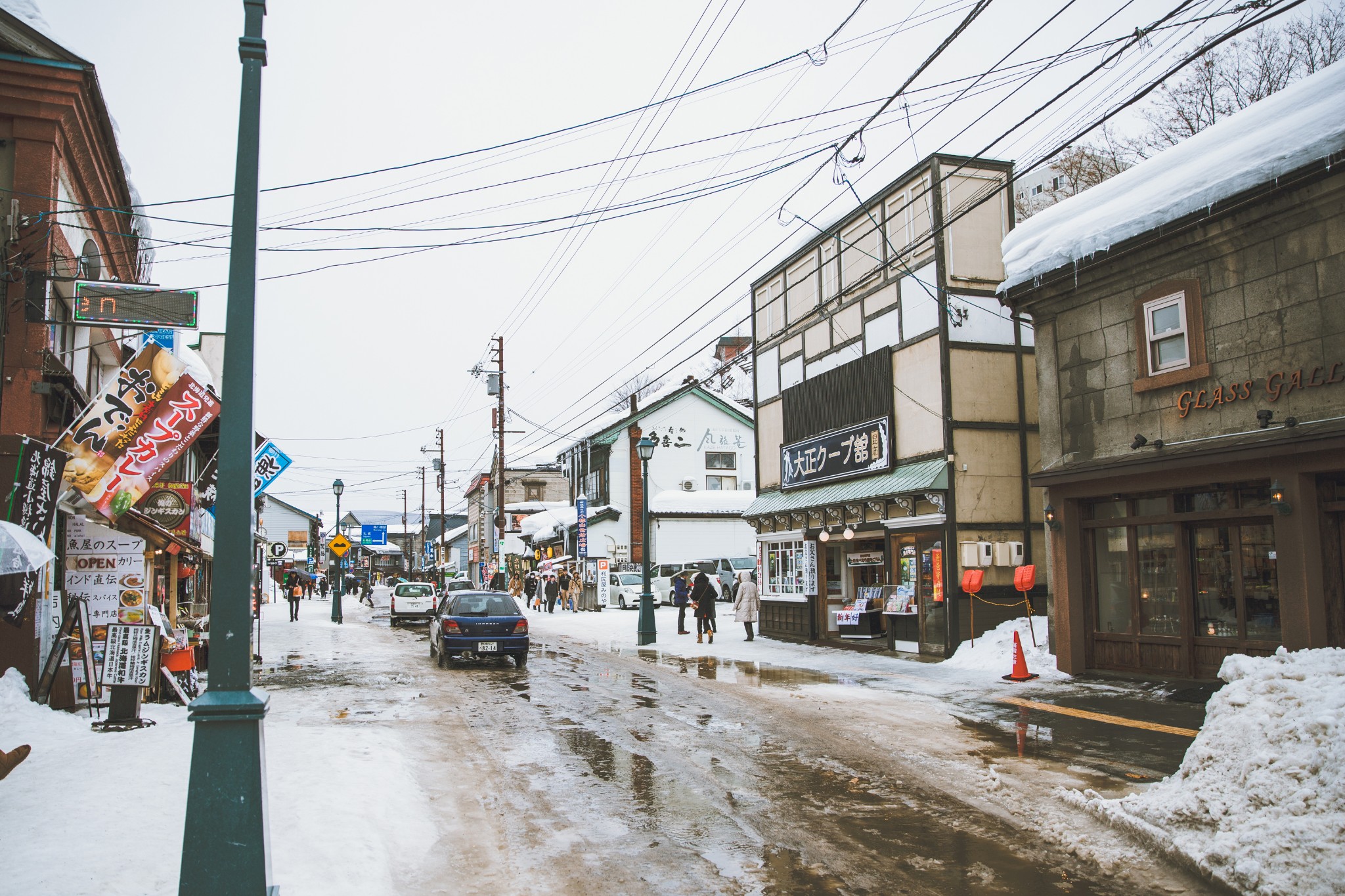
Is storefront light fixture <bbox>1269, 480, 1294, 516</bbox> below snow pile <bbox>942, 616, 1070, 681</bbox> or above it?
above

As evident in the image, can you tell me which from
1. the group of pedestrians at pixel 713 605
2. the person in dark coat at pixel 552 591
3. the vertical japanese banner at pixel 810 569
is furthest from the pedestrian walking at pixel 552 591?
the vertical japanese banner at pixel 810 569

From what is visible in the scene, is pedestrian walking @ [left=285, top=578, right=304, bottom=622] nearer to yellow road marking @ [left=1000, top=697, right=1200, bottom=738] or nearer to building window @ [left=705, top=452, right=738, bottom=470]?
building window @ [left=705, top=452, right=738, bottom=470]

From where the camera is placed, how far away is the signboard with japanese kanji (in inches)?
419

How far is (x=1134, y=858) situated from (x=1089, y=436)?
10233 millimetres

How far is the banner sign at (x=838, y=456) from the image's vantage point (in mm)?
21031

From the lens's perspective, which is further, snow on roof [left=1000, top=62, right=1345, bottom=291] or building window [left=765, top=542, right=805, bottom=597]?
building window [left=765, top=542, right=805, bottom=597]

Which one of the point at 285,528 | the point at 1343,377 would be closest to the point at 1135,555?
the point at 1343,377

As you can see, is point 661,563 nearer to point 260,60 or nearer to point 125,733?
point 125,733

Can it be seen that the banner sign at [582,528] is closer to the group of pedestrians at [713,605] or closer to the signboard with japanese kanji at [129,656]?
the group of pedestrians at [713,605]

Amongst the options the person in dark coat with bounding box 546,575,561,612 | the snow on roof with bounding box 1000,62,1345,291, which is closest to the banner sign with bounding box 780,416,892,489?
the snow on roof with bounding box 1000,62,1345,291

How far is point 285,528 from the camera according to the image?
84.0 m

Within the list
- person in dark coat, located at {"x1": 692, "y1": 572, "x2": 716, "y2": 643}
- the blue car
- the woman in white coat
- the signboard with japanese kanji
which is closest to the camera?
the signboard with japanese kanji

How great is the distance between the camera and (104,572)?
488 inches

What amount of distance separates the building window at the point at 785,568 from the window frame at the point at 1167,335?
11.8 m
